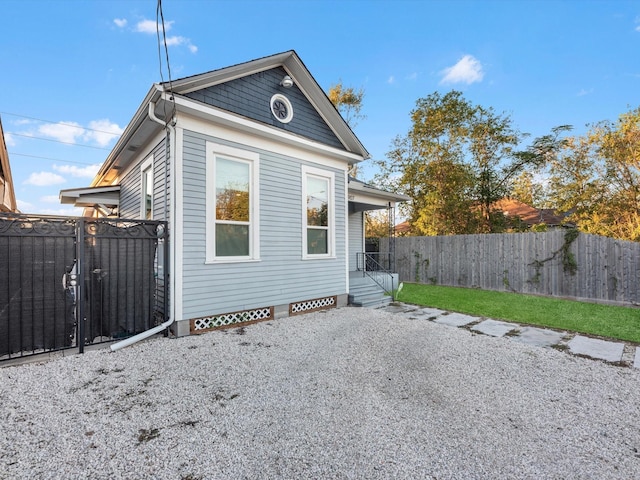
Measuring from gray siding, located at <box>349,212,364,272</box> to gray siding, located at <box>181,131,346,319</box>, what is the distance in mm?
3290

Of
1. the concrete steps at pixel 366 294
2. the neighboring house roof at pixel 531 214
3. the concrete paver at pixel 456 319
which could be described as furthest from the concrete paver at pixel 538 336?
the neighboring house roof at pixel 531 214

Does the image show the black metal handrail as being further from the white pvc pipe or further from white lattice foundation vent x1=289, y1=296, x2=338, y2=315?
the white pvc pipe

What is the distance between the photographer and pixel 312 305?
6.53 m

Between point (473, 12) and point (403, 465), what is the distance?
38.0 feet

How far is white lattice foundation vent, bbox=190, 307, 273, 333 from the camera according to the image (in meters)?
4.81

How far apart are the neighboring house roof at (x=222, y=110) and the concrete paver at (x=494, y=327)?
4.69 metres

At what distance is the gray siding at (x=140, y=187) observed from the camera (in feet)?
16.3

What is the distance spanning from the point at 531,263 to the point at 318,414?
9.32m

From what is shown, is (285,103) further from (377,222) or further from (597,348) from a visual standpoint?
(377,222)

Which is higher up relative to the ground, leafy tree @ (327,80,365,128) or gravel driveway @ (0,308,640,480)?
leafy tree @ (327,80,365,128)

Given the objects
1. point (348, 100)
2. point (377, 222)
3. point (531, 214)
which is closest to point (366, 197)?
point (348, 100)

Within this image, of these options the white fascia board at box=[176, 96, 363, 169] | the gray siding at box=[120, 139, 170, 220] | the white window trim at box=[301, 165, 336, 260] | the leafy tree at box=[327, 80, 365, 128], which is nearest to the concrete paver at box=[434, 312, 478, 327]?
the white window trim at box=[301, 165, 336, 260]

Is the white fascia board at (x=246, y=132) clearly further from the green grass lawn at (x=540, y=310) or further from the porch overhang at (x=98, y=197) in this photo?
the green grass lawn at (x=540, y=310)

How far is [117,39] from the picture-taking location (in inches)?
290
